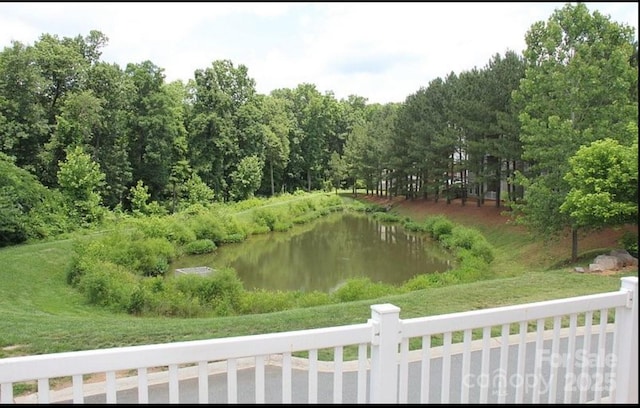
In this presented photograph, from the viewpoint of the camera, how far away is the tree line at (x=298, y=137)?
12.9 metres

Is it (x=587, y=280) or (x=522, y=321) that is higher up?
(x=522, y=321)

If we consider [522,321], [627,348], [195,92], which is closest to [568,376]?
[627,348]

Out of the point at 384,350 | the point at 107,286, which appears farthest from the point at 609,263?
the point at 107,286

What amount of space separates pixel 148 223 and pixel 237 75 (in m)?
22.6

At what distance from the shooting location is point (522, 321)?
223cm

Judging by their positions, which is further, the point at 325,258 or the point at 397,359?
the point at 325,258

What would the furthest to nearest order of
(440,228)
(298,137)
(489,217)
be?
1. (298,137)
2. (489,217)
3. (440,228)

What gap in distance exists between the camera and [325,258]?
20109mm

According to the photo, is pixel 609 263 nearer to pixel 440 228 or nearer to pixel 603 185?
pixel 603 185

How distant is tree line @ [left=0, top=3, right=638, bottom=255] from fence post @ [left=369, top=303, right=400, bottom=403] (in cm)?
214

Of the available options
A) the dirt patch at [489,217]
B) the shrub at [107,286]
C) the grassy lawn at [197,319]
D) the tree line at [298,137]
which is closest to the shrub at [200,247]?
the tree line at [298,137]

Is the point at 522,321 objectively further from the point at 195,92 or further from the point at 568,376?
the point at 195,92

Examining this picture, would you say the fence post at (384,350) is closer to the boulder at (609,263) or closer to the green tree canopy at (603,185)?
the green tree canopy at (603,185)

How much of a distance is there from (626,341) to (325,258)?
17.8m
